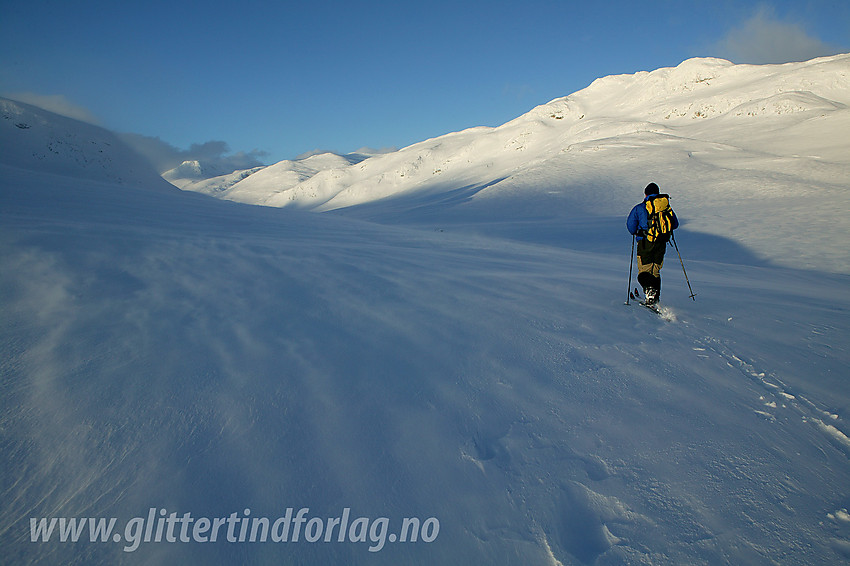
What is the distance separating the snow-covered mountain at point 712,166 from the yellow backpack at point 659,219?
8.87m

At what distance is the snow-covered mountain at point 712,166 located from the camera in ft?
52.1

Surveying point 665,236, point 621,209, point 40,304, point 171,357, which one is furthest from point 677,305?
A: point 621,209

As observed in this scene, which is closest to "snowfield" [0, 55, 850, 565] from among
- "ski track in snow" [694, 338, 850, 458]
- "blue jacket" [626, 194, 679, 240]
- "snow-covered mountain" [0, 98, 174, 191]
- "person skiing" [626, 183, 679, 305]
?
"ski track in snow" [694, 338, 850, 458]

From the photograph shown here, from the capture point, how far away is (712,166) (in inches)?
981

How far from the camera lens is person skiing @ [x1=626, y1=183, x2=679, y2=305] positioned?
211 inches

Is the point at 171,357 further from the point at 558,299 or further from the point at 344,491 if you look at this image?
the point at 558,299

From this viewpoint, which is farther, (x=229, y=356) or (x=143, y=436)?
(x=229, y=356)

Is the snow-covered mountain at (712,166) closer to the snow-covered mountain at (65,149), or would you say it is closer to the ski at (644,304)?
the ski at (644,304)

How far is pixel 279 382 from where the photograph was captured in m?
2.90

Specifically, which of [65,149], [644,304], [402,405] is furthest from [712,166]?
[65,149]

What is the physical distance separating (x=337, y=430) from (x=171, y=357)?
156cm

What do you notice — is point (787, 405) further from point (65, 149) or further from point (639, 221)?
point (65, 149)

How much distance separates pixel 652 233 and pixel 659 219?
21cm

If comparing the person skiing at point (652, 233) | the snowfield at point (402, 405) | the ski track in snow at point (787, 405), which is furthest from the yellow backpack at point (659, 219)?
the ski track in snow at point (787, 405)
